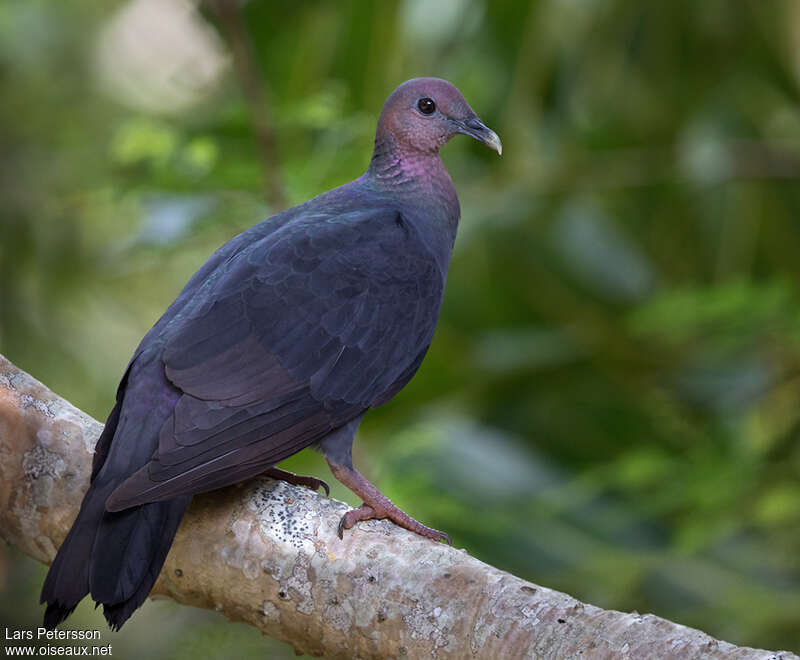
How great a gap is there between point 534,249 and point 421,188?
8.92 feet

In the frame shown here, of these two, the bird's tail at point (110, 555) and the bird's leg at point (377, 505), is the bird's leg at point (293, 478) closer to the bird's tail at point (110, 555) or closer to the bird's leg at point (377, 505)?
the bird's leg at point (377, 505)

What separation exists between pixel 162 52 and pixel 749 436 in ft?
11.7

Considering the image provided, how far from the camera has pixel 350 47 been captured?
16.3ft

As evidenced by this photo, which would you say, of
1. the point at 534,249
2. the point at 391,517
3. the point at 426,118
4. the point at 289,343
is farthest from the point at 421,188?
the point at 534,249

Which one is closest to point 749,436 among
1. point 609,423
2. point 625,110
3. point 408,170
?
point 609,423

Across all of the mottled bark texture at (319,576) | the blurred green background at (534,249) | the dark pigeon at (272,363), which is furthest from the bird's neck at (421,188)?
the mottled bark texture at (319,576)

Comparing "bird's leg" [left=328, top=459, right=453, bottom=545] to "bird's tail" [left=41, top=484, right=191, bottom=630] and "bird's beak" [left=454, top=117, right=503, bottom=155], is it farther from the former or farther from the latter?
"bird's beak" [left=454, top=117, right=503, bottom=155]

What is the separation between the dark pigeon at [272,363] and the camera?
215 cm

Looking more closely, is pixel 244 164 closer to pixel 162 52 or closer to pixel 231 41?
pixel 231 41

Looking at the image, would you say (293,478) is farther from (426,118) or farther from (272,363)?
(426,118)

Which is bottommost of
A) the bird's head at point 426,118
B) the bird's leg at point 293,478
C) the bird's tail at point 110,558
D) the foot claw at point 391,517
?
the bird's tail at point 110,558

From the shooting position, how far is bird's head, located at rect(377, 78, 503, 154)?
121 inches

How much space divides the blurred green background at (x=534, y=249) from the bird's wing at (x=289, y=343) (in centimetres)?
92

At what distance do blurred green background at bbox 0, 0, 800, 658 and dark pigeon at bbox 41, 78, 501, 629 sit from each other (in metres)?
0.74
